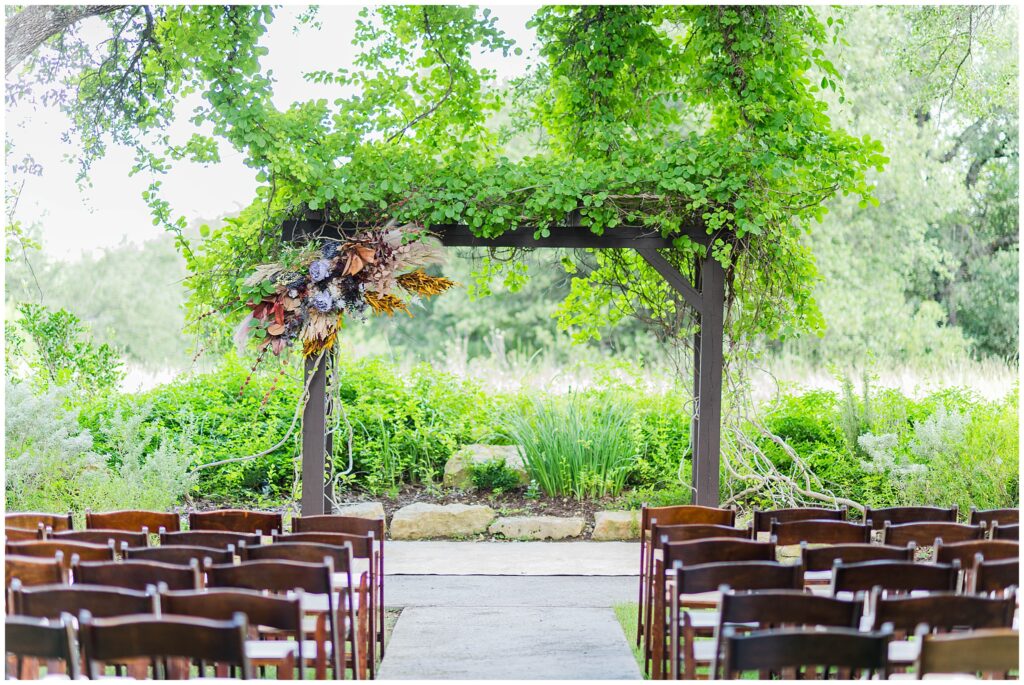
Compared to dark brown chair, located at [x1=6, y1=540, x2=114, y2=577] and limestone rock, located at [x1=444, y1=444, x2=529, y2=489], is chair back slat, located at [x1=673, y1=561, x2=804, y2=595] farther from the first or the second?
limestone rock, located at [x1=444, y1=444, x2=529, y2=489]

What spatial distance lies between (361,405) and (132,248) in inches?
790

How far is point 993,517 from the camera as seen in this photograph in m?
4.82

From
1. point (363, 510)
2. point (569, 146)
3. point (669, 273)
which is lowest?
point (363, 510)

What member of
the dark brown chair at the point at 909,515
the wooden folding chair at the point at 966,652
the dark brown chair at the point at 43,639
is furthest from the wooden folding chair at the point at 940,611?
the dark brown chair at the point at 43,639

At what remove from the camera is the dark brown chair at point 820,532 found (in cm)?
424

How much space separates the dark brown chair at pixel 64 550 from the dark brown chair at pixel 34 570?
0.22m

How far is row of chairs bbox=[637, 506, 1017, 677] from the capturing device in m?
3.42

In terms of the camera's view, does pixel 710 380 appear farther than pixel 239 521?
Yes

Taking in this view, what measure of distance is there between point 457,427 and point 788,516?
177 inches

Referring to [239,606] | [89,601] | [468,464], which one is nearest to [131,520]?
[89,601]

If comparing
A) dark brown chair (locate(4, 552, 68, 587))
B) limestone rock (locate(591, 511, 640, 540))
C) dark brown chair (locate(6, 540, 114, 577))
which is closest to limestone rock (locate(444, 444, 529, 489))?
limestone rock (locate(591, 511, 640, 540))

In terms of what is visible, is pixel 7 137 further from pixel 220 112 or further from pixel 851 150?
pixel 851 150

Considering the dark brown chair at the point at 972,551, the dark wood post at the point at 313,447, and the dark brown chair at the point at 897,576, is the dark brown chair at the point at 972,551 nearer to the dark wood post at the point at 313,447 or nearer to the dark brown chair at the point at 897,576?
the dark brown chair at the point at 897,576

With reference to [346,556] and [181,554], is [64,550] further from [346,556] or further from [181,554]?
[346,556]
